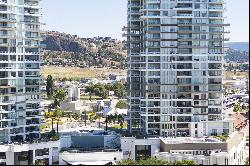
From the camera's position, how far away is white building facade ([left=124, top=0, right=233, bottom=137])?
112000 millimetres

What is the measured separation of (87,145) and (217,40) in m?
33.2

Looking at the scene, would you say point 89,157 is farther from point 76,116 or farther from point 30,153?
point 76,116

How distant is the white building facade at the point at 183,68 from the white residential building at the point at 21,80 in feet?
68.8

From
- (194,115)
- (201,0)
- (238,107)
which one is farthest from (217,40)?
(238,107)

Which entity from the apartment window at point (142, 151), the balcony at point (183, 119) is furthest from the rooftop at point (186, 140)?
the balcony at point (183, 119)

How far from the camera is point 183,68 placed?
112125 millimetres

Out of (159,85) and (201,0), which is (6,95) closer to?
(159,85)

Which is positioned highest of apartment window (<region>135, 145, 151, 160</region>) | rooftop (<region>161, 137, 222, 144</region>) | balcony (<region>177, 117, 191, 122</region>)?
balcony (<region>177, 117, 191, 122</region>)

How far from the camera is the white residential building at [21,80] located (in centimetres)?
10438

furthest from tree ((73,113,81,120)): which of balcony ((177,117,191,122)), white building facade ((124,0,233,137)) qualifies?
balcony ((177,117,191,122))

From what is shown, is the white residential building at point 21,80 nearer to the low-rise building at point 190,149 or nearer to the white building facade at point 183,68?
the low-rise building at point 190,149

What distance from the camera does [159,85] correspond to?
4422 inches

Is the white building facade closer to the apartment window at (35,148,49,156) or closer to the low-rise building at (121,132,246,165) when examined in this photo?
the low-rise building at (121,132,246,165)

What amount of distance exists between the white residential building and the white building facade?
21.0 m
